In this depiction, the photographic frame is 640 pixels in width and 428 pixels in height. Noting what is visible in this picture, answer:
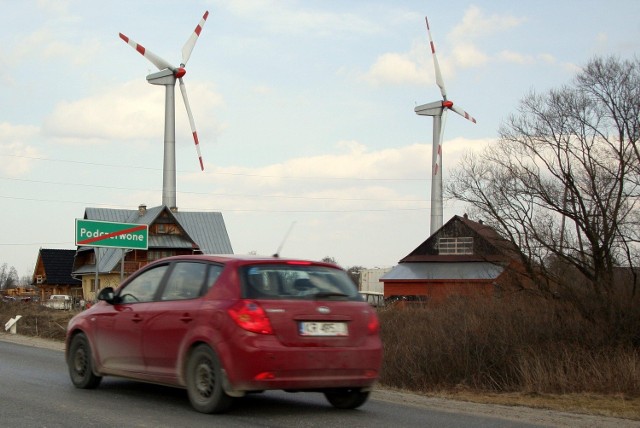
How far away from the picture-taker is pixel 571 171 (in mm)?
36875

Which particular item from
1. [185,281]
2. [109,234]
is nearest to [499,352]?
[109,234]

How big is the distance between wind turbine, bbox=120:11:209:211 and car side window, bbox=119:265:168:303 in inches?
1981

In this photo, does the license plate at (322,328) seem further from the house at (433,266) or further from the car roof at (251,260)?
the house at (433,266)

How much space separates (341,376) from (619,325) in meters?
21.4

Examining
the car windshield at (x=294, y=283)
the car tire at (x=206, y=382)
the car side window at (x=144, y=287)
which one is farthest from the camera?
the car side window at (x=144, y=287)

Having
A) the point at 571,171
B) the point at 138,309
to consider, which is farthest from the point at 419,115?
the point at 138,309

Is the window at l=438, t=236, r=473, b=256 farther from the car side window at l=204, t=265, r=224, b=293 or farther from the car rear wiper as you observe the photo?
the car side window at l=204, t=265, r=224, b=293

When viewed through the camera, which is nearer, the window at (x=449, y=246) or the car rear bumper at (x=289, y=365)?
the car rear bumper at (x=289, y=365)

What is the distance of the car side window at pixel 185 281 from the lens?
29.2 ft

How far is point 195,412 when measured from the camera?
336 inches

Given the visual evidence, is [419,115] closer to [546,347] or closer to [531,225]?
[531,225]

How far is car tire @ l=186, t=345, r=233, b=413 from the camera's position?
8258mm

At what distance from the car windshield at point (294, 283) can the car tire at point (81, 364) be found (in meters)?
2.98

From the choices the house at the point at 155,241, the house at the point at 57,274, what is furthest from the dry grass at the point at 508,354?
the house at the point at 57,274
